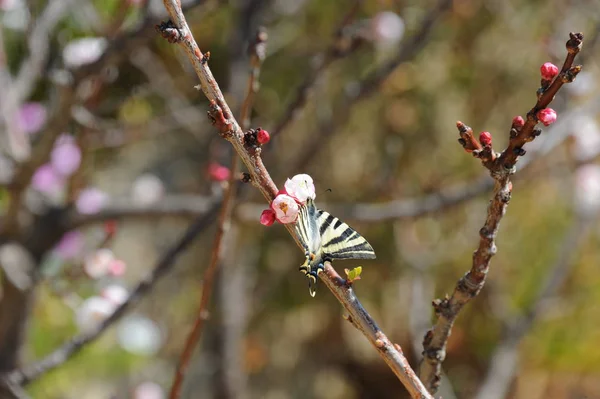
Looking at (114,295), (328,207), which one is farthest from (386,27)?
(114,295)

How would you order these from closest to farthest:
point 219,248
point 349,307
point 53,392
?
point 349,307 < point 219,248 < point 53,392

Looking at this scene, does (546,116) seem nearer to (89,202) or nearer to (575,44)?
(575,44)

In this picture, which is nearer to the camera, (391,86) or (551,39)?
(551,39)

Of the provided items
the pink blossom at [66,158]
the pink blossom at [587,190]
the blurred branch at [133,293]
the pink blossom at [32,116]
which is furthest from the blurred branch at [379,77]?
the pink blossom at [32,116]

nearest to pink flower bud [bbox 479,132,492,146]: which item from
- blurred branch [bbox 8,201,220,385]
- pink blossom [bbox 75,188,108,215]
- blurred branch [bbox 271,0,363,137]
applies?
blurred branch [bbox 271,0,363,137]

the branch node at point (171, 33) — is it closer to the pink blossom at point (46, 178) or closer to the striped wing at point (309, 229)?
the striped wing at point (309, 229)

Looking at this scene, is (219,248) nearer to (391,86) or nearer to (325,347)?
(391,86)

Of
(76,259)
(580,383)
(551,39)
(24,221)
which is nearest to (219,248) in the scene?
(24,221)
